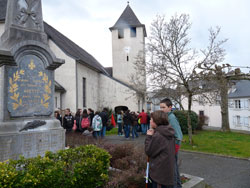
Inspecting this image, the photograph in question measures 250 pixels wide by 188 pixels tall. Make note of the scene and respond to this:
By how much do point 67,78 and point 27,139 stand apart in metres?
14.4

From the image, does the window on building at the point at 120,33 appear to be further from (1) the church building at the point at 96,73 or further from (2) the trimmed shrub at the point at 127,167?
(2) the trimmed shrub at the point at 127,167

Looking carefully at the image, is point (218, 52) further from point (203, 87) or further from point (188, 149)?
point (188, 149)

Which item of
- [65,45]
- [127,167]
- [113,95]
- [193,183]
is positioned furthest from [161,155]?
[113,95]

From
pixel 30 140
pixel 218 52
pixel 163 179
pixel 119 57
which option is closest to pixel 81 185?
pixel 163 179

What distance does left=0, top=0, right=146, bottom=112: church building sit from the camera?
18625mm

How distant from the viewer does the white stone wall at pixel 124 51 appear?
92.7 ft

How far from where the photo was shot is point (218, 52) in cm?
959

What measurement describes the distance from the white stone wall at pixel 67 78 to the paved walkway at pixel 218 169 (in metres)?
12.4

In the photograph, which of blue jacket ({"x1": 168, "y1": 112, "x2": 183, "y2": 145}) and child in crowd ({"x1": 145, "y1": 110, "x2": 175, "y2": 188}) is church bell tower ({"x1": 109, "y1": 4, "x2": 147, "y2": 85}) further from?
child in crowd ({"x1": 145, "y1": 110, "x2": 175, "y2": 188})

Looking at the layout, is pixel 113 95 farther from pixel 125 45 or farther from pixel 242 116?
pixel 242 116

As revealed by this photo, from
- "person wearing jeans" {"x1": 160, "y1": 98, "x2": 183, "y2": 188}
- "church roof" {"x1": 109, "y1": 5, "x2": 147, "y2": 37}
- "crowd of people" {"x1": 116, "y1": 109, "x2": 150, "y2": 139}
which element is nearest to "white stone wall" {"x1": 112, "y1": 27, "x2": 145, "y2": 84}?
"church roof" {"x1": 109, "y1": 5, "x2": 147, "y2": 37}

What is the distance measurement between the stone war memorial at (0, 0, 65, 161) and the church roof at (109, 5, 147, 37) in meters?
23.9

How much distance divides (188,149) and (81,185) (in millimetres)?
7132

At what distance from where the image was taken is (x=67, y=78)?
61.8 ft
